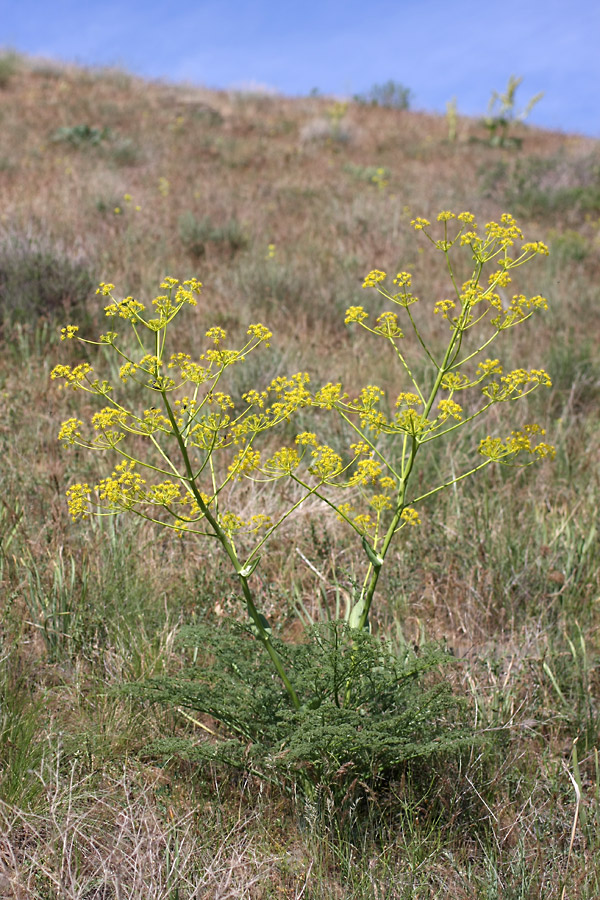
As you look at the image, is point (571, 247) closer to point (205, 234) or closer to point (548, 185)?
point (548, 185)

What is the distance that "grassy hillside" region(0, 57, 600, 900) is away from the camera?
1.53m

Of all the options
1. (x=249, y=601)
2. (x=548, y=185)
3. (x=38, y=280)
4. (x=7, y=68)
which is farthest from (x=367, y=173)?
(x=249, y=601)

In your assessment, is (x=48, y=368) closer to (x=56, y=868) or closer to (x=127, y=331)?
(x=127, y=331)

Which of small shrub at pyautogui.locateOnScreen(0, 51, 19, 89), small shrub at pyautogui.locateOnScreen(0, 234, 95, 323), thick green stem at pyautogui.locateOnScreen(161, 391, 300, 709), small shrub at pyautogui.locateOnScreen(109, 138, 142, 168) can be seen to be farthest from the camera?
small shrub at pyautogui.locateOnScreen(0, 51, 19, 89)

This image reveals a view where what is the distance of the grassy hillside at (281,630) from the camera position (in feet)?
5.02

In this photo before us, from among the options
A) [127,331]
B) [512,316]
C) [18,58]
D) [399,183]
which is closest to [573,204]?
[399,183]

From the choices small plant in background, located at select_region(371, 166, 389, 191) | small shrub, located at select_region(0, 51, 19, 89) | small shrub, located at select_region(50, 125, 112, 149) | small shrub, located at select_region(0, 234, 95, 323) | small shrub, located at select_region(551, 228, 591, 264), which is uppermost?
small shrub, located at select_region(0, 51, 19, 89)

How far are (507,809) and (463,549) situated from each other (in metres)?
1.11

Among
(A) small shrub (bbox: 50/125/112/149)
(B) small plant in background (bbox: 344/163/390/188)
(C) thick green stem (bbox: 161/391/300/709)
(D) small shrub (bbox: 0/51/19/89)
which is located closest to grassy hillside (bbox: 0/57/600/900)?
(C) thick green stem (bbox: 161/391/300/709)

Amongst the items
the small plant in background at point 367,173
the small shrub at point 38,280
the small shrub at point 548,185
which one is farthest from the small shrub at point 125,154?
the small shrub at point 548,185

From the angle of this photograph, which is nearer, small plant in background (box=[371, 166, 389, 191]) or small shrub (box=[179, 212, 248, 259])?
small shrub (box=[179, 212, 248, 259])

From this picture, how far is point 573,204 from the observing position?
29.5 ft

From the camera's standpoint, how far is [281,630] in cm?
233

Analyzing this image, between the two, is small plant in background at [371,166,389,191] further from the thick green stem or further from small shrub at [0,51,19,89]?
small shrub at [0,51,19,89]
